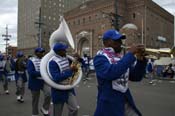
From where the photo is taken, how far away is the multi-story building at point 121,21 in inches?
2857

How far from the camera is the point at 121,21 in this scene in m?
72.8

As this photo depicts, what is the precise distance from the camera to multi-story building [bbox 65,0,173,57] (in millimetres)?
72562

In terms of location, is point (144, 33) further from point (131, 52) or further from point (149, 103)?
point (131, 52)

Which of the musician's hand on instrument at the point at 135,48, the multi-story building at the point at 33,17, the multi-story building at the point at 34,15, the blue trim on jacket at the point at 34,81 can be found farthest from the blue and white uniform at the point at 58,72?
the multi-story building at the point at 33,17

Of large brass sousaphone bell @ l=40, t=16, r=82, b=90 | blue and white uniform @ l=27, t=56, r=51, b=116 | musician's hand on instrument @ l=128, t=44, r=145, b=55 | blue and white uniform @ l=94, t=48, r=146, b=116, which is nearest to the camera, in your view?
musician's hand on instrument @ l=128, t=44, r=145, b=55

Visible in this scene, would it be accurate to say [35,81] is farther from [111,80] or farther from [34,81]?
[111,80]

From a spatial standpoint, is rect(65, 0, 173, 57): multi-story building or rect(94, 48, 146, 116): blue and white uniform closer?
rect(94, 48, 146, 116): blue and white uniform

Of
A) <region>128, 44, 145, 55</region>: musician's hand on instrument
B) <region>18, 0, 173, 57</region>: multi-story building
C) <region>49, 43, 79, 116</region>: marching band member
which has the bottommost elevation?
<region>49, 43, 79, 116</region>: marching band member

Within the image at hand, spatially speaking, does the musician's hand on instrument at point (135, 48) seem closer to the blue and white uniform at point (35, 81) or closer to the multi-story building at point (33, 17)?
the blue and white uniform at point (35, 81)

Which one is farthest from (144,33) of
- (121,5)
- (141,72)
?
(141,72)

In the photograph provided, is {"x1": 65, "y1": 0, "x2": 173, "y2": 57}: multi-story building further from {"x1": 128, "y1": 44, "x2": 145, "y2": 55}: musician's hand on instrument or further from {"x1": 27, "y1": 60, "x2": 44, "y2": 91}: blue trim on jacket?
{"x1": 128, "y1": 44, "x2": 145, "y2": 55}: musician's hand on instrument

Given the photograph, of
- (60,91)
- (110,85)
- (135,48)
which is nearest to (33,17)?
(60,91)

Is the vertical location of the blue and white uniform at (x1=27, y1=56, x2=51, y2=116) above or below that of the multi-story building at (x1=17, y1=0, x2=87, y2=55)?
below

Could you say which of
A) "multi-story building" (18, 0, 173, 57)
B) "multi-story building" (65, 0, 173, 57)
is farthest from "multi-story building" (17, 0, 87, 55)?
"multi-story building" (65, 0, 173, 57)
